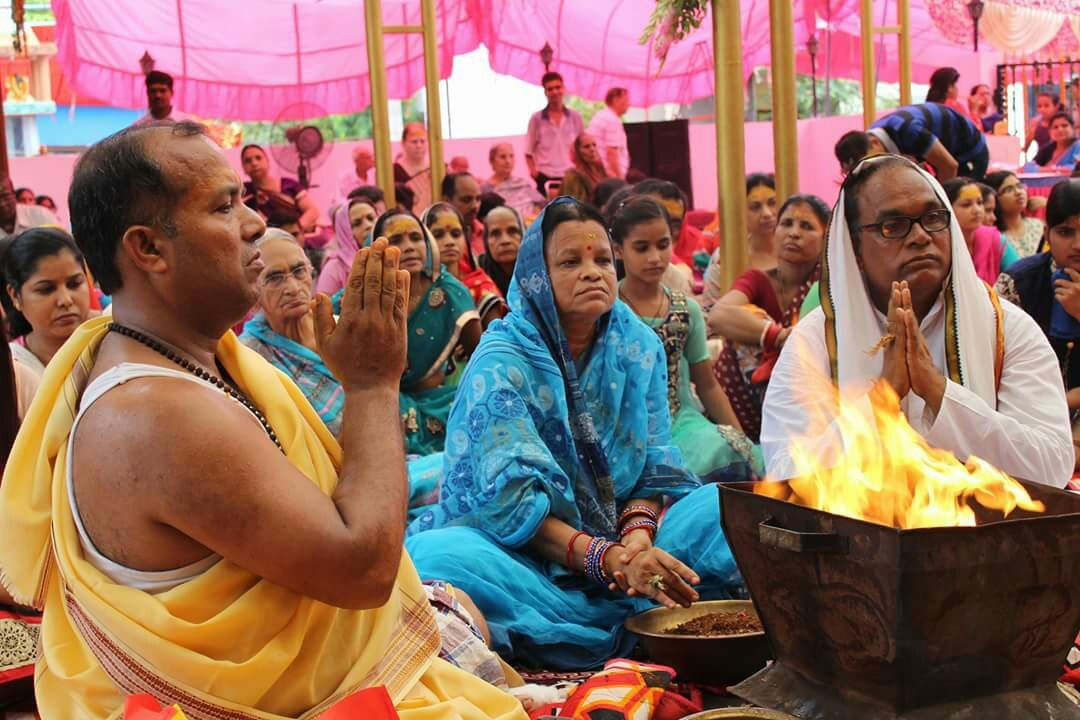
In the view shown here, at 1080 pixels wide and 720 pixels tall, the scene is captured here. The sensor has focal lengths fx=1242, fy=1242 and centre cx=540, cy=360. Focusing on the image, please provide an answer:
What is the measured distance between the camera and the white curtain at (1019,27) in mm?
16188

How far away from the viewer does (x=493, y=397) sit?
12.2 ft

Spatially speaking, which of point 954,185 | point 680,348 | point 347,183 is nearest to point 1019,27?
point 347,183

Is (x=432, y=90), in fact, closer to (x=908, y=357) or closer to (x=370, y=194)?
(x=370, y=194)

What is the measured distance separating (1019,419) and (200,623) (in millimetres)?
2175

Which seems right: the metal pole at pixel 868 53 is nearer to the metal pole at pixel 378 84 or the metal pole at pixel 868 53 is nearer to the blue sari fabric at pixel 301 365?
the metal pole at pixel 378 84

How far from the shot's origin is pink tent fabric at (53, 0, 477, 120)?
10.2 meters

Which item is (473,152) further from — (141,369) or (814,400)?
(141,369)

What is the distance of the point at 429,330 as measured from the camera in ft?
20.6

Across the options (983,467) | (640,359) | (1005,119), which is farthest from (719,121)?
(1005,119)

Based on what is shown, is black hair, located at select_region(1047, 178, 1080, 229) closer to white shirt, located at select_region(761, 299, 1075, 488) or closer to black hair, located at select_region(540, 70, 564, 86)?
white shirt, located at select_region(761, 299, 1075, 488)

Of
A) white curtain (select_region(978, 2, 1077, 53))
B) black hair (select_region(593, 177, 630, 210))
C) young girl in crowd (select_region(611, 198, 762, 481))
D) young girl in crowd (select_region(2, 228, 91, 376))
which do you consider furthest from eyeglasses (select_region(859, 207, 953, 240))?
Answer: white curtain (select_region(978, 2, 1077, 53))

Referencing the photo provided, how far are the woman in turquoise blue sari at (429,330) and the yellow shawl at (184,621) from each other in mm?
3780

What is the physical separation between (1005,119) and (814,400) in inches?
567

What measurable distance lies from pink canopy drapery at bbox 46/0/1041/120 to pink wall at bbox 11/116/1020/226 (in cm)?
113
